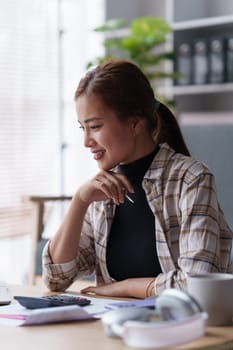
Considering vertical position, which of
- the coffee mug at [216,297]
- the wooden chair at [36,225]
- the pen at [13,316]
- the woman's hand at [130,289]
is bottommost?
the wooden chair at [36,225]

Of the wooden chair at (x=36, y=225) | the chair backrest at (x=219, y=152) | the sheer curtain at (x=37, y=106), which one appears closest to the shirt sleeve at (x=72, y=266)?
the chair backrest at (x=219, y=152)

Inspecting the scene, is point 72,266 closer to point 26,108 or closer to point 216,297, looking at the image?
point 216,297

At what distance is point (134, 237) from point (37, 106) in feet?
8.47

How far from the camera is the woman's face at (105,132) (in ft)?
6.07

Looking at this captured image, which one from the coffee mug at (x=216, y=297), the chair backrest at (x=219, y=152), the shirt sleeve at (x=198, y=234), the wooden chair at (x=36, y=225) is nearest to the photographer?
the coffee mug at (x=216, y=297)

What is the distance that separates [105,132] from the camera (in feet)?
6.09

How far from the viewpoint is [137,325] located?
3.73 ft

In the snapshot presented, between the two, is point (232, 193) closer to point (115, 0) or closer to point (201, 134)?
point (201, 134)

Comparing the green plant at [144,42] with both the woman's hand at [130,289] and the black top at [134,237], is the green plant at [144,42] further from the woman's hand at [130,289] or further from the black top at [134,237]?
the woman's hand at [130,289]

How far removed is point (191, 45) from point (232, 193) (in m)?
1.54

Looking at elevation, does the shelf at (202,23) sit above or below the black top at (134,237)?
above

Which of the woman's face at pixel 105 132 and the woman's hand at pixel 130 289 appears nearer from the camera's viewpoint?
the woman's hand at pixel 130 289

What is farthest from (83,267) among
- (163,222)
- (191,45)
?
(191,45)

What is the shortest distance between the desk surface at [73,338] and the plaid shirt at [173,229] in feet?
1.13
